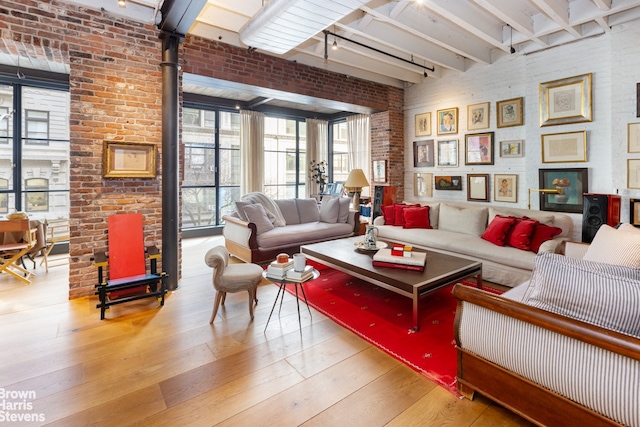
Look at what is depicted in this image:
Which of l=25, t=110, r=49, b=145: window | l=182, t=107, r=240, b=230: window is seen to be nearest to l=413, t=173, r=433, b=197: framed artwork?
l=182, t=107, r=240, b=230: window

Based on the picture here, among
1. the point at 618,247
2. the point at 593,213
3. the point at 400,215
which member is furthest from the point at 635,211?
the point at 400,215

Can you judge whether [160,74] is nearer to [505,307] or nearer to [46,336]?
[46,336]

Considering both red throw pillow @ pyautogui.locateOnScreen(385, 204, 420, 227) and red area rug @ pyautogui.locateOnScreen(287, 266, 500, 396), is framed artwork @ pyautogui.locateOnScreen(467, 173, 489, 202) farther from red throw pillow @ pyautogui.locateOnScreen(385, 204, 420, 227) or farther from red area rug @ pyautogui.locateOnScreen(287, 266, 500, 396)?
A: red area rug @ pyautogui.locateOnScreen(287, 266, 500, 396)

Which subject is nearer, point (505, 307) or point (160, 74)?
point (505, 307)

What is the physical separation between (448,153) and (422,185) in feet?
2.68

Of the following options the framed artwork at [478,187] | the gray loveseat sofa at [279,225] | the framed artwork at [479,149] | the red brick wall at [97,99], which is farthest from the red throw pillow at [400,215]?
the red brick wall at [97,99]

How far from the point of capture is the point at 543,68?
4.75 m

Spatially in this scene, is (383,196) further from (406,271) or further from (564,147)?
(406,271)

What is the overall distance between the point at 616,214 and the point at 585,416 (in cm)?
345

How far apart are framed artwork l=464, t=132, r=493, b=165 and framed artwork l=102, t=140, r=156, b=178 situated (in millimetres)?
4990

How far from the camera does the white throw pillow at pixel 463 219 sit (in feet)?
15.5

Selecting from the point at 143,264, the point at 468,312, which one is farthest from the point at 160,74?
the point at 468,312

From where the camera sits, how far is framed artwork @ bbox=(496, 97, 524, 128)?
502 cm

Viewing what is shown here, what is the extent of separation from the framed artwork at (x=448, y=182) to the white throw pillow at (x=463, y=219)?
2.97 feet
